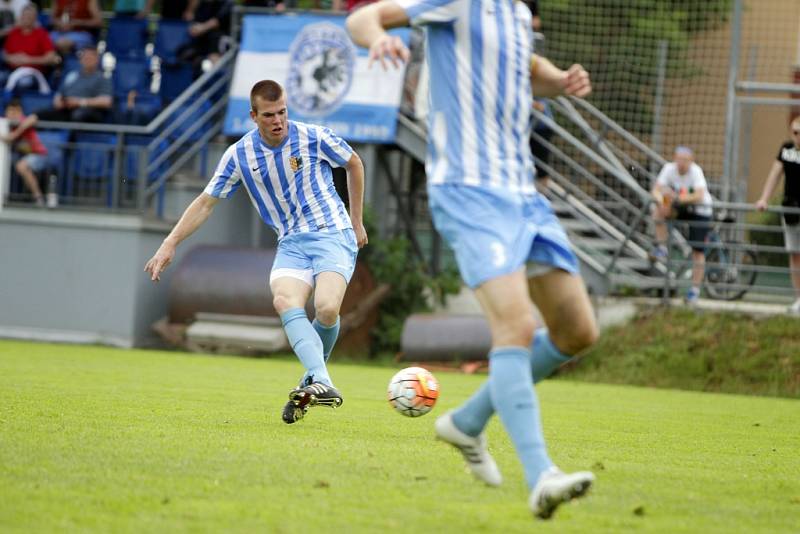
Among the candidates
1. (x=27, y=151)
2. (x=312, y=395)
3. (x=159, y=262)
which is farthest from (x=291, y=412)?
(x=27, y=151)

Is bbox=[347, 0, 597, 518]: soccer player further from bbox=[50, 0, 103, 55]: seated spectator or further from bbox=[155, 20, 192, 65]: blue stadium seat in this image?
bbox=[50, 0, 103, 55]: seated spectator

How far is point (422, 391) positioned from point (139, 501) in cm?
347

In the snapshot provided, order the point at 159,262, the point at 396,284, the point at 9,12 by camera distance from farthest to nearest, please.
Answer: the point at 9,12
the point at 396,284
the point at 159,262

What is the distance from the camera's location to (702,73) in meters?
21.8

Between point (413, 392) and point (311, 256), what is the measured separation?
139 cm

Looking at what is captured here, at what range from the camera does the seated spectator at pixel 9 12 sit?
22.3 m

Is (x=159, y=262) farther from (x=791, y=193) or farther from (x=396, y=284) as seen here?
(x=396, y=284)

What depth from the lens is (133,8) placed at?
71.3 ft

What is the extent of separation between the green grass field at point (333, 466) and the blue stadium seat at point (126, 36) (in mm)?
10656

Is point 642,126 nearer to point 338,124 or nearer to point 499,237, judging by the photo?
point 338,124

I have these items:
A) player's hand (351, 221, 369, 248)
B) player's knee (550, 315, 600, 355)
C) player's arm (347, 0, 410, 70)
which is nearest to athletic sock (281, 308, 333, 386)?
player's hand (351, 221, 369, 248)

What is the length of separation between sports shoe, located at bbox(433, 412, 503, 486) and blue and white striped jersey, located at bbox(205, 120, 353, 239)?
12.4 ft

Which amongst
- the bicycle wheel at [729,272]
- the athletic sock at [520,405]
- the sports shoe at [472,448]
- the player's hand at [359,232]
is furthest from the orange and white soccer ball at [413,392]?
the bicycle wheel at [729,272]

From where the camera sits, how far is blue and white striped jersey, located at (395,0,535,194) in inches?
215
